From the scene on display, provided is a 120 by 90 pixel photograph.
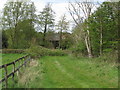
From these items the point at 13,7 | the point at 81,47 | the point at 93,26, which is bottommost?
the point at 81,47

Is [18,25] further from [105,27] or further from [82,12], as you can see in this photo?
[105,27]

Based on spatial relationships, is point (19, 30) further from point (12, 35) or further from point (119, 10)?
point (119, 10)

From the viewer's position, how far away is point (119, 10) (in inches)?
455

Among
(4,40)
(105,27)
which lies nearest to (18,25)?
(4,40)

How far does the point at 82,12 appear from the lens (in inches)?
748

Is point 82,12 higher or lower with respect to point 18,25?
higher

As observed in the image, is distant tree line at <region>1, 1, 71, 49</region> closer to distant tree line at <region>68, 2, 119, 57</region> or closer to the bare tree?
the bare tree

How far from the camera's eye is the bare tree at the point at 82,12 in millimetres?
17641

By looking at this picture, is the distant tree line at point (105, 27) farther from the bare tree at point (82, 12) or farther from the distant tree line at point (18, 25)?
the distant tree line at point (18, 25)

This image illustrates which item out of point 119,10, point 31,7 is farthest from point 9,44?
point 119,10

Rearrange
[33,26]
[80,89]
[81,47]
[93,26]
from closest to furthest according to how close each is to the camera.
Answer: [80,89] → [93,26] → [81,47] → [33,26]

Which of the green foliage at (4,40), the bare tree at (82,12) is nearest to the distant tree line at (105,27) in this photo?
the bare tree at (82,12)

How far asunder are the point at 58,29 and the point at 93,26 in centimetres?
2309

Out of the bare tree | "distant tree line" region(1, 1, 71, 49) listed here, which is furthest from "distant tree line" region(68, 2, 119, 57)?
"distant tree line" region(1, 1, 71, 49)
